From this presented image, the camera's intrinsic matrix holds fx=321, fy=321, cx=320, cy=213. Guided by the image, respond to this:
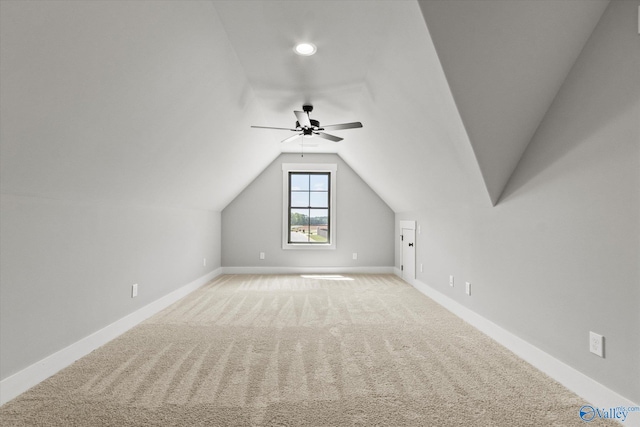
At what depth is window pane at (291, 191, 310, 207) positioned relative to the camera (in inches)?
251

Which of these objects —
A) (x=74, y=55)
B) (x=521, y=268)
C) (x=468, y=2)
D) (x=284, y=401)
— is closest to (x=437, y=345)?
(x=521, y=268)

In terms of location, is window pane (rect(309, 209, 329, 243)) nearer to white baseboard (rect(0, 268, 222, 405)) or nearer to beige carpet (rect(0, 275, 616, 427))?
beige carpet (rect(0, 275, 616, 427))

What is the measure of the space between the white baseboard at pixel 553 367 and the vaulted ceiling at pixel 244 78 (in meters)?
1.13

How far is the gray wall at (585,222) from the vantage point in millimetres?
1596

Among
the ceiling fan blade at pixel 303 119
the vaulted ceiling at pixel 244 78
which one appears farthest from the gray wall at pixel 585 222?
the ceiling fan blade at pixel 303 119

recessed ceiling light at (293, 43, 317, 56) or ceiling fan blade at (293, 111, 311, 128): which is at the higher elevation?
recessed ceiling light at (293, 43, 317, 56)

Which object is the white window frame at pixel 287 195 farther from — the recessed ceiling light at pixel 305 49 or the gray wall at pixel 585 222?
the gray wall at pixel 585 222

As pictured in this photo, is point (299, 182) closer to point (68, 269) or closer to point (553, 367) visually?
point (68, 269)

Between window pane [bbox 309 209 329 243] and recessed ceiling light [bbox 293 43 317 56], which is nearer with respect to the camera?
recessed ceiling light [bbox 293 43 317 56]

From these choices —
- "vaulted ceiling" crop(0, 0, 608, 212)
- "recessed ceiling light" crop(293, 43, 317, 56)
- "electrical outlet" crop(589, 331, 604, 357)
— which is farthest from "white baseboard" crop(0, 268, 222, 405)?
"electrical outlet" crop(589, 331, 604, 357)

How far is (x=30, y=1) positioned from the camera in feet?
3.97

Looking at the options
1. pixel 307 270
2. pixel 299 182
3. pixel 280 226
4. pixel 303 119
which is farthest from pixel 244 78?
pixel 307 270

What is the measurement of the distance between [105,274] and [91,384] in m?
0.99

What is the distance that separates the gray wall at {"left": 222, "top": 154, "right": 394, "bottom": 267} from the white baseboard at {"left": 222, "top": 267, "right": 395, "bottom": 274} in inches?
2.8
